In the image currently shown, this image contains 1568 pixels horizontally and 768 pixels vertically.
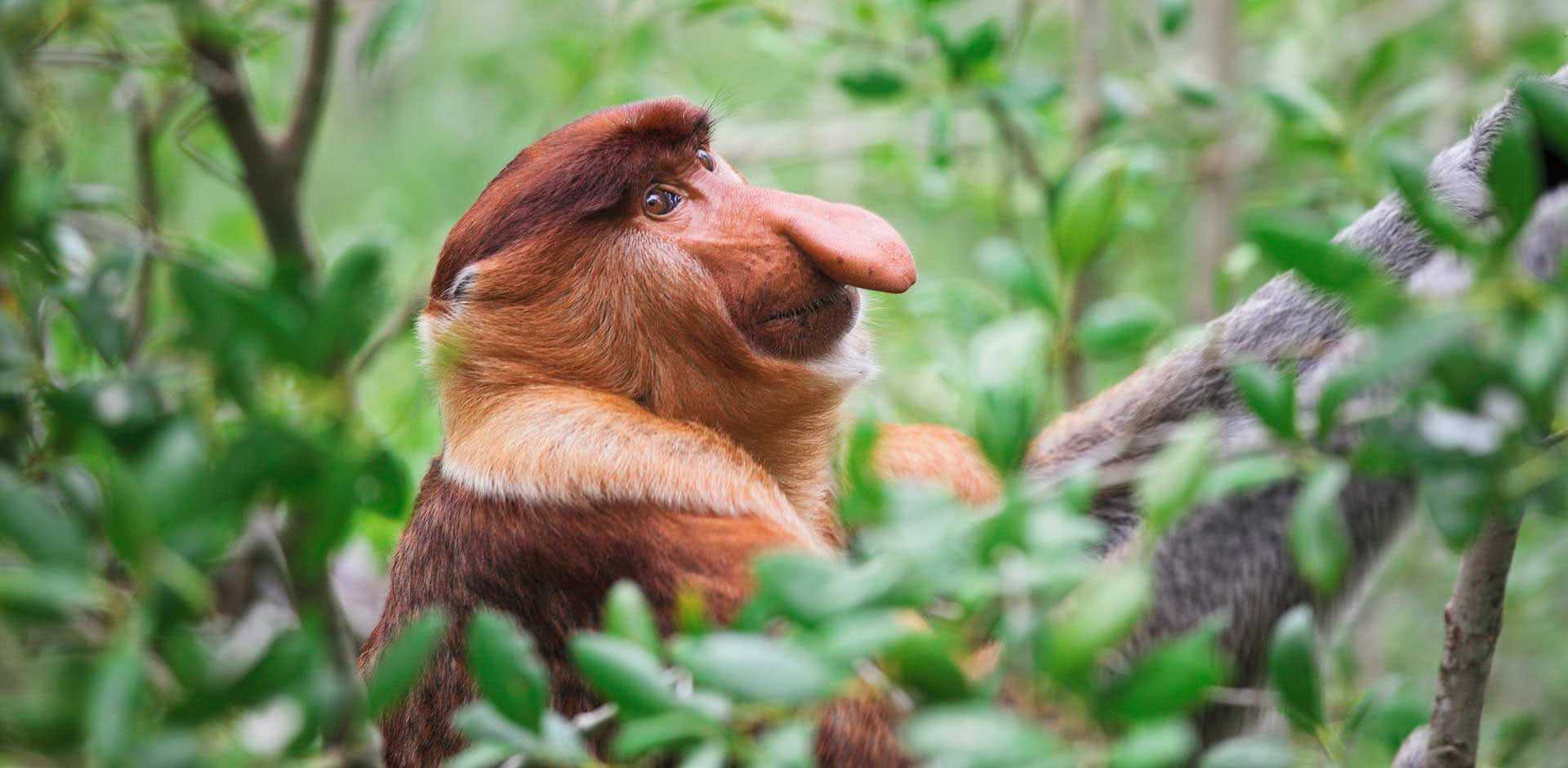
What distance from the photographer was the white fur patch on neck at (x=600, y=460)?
6.71ft

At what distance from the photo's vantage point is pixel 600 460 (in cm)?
206

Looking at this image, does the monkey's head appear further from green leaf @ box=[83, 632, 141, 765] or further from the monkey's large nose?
green leaf @ box=[83, 632, 141, 765]

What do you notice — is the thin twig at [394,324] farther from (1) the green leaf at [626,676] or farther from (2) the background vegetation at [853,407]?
(1) the green leaf at [626,676]

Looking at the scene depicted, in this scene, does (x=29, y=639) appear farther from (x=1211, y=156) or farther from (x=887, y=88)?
(x=1211, y=156)

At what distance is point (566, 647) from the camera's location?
6.70 feet

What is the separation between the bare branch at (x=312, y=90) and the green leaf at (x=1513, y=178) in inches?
73.0

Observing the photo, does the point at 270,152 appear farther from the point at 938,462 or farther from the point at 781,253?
the point at 938,462

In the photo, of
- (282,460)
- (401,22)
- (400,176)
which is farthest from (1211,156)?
(400,176)

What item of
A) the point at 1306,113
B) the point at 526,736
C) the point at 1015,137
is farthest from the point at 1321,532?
the point at 1015,137

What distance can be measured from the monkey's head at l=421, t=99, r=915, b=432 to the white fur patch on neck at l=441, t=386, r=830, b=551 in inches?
3.3

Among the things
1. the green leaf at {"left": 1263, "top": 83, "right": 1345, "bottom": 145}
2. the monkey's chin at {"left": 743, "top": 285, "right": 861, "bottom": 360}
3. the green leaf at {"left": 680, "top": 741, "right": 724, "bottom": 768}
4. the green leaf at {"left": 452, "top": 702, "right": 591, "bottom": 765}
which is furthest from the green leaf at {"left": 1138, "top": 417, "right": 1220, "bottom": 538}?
the green leaf at {"left": 1263, "top": 83, "right": 1345, "bottom": 145}

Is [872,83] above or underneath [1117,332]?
above

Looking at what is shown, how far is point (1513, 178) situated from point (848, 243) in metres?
1.22

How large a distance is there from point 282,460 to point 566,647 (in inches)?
44.1
